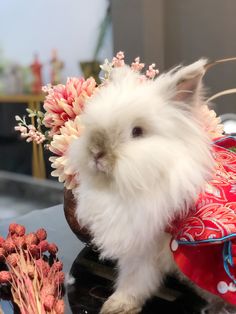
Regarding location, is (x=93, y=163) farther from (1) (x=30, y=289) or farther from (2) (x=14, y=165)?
(2) (x=14, y=165)

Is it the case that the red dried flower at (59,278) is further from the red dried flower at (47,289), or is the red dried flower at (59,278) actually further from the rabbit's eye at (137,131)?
the rabbit's eye at (137,131)

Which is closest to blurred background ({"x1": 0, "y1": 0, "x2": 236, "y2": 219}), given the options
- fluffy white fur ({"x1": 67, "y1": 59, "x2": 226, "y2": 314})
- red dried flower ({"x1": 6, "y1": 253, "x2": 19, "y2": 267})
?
red dried flower ({"x1": 6, "y1": 253, "x2": 19, "y2": 267})

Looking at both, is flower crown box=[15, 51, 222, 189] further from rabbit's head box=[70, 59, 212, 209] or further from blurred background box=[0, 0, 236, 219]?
blurred background box=[0, 0, 236, 219]

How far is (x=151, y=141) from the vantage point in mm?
645

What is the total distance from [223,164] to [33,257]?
0.40 metres

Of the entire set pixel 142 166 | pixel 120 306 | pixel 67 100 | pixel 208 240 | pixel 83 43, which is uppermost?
pixel 83 43

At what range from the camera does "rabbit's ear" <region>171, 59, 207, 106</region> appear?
0.64 metres

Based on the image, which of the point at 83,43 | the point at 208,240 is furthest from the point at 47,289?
the point at 83,43

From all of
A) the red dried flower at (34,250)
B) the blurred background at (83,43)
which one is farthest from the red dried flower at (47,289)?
the blurred background at (83,43)

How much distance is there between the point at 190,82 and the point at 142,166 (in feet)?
0.47

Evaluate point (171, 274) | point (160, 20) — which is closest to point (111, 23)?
point (160, 20)

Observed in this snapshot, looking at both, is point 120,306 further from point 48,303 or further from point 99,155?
point 99,155

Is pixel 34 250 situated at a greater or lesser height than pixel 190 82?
lesser

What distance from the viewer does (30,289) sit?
678 millimetres
